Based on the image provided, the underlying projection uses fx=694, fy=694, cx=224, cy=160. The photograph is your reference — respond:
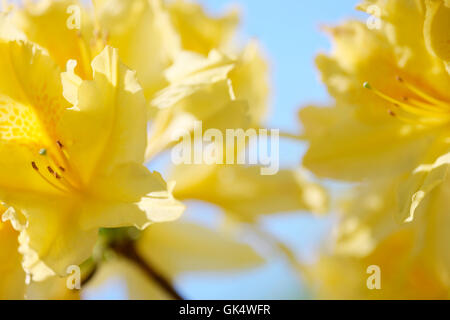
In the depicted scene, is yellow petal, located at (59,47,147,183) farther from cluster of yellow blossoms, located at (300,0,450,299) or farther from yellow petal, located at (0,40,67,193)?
cluster of yellow blossoms, located at (300,0,450,299)

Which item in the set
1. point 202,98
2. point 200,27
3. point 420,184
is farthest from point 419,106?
point 200,27

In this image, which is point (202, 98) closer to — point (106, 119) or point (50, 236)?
point (106, 119)

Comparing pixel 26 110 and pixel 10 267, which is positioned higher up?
pixel 26 110

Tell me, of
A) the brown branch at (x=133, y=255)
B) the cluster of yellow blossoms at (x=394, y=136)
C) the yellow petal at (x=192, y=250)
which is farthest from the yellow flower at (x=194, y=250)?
the cluster of yellow blossoms at (x=394, y=136)

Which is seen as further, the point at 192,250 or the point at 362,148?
the point at 192,250

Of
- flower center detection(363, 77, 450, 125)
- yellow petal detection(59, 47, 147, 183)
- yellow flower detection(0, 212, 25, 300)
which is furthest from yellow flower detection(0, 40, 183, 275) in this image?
flower center detection(363, 77, 450, 125)

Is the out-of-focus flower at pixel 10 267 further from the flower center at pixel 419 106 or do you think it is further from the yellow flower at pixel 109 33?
the flower center at pixel 419 106
